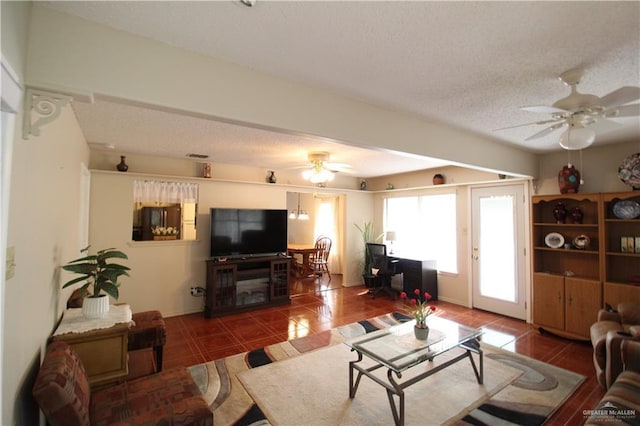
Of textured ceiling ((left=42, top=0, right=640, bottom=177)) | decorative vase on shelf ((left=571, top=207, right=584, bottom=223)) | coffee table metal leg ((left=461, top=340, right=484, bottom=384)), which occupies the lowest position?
coffee table metal leg ((left=461, top=340, right=484, bottom=384))

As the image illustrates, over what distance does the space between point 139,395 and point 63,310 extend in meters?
1.34

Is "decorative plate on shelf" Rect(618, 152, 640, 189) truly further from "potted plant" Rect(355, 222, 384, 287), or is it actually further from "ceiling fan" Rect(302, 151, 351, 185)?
"potted plant" Rect(355, 222, 384, 287)

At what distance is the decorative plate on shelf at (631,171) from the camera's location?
3.35 meters

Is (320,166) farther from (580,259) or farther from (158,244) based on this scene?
(580,259)

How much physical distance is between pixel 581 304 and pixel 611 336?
1.44 metres

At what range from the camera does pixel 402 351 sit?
2.47 m

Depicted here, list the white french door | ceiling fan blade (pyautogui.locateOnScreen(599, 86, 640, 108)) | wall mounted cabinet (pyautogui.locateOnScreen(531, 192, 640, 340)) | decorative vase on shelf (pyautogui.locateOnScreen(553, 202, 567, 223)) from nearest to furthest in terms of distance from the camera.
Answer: ceiling fan blade (pyautogui.locateOnScreen(599, 86, 640, 108)) → wall mounted cabinet (pyautogui.locateOnScreen(531, 192, 640, 340)) → decorative vase on shelf (pyautogui.locateOnScreen(553, 202, 567, 223)) → the white french door

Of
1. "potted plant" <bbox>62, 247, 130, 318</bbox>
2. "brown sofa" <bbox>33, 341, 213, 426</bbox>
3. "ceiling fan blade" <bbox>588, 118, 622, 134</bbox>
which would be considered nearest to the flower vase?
"brown sofa" <bbox>33, 341, 213, 426</bbox>

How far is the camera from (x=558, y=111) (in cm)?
197

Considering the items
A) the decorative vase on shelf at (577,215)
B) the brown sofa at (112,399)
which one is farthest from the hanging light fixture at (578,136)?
the brown sofa at (112,399)

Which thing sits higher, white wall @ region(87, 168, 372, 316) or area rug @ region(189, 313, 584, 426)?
white wall @ region(87, 168, 372, 316)

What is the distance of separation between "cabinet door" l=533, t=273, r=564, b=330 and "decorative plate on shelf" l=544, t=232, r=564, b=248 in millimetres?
444

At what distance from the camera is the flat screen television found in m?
4.76

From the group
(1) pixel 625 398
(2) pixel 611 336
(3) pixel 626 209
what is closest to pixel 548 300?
(3) pixel 626 209
